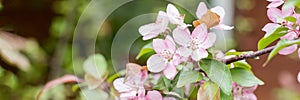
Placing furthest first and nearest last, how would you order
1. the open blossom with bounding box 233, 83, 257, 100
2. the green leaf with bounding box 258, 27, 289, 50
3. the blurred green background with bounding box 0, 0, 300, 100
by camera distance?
the blurred green background with bounding box 0, 0, 300, 100
the open blossom with bounding box 233, 83, 257, 100
the green leaf with bounding box 258, 27, 289, 50

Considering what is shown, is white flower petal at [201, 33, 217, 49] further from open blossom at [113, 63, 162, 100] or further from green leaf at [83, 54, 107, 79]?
green leaf at [83, 54, 107, 79]

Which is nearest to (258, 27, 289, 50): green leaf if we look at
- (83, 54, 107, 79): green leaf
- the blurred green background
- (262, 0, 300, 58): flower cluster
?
(262, 0, 300, 58): flower cluster

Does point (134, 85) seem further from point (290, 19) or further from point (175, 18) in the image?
point (290, 19)

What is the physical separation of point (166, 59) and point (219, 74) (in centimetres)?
7

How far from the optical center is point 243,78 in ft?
2.19

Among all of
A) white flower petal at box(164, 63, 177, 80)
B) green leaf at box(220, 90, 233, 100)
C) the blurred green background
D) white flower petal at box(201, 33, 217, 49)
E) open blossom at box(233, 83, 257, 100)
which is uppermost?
white flower petal at box(201, 33, 217, 49)

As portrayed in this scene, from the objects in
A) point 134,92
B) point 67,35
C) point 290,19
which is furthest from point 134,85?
point 67,35

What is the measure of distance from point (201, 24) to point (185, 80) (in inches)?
2.9

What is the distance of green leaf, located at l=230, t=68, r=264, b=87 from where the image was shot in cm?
66

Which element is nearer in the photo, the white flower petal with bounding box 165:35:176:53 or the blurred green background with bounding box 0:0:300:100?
the white flower petal with bounding box 165:35:176:53

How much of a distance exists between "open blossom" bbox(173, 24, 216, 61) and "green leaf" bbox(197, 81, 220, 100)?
4cm

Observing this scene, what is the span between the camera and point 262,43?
64 centimetres

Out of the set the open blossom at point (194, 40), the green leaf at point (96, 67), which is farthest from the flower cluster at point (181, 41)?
the green leaf at point (96, 67)

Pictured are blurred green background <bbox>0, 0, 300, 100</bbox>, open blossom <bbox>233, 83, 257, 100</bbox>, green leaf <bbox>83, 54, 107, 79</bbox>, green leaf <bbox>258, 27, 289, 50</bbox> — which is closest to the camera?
green leaf <bbox>258, 27, 289, 50</bbox>
